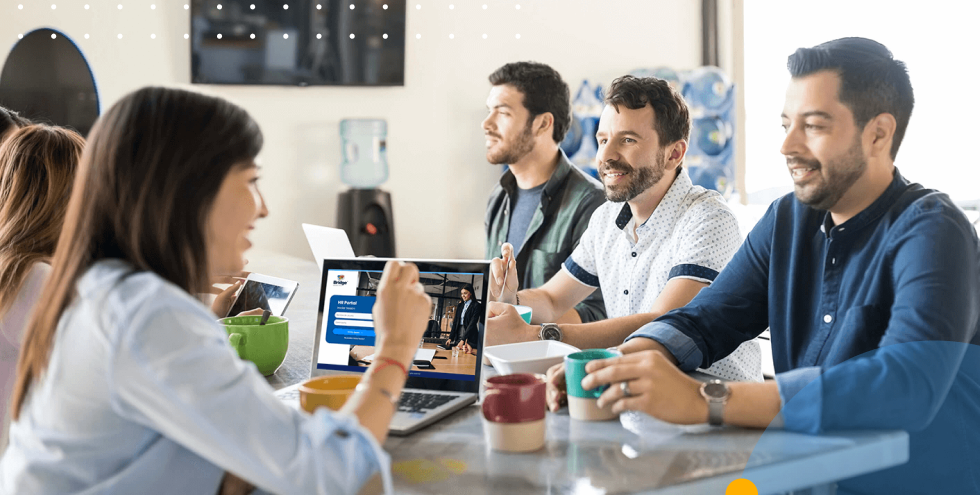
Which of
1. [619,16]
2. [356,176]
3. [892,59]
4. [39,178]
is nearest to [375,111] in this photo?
[356,176]

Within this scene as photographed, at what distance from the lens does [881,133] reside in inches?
46.0

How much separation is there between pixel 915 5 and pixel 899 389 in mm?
3605

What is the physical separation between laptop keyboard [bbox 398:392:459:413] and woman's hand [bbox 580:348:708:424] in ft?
0.72

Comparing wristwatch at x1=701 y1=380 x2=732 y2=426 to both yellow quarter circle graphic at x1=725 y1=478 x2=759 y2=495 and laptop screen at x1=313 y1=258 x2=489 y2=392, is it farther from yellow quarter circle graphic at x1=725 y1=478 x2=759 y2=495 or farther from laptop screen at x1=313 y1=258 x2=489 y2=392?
laptop screen at x1=313 y1=258 x2=489 y2=392

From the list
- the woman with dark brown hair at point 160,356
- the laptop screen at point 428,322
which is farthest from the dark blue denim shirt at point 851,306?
the woman with dark brown hair at point 160,356

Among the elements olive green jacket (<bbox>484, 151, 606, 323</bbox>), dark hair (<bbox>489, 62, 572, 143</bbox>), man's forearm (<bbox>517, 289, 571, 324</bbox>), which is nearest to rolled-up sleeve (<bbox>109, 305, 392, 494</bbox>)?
man's forearm (<bbox>517, 289, 571, 324</bbox>)

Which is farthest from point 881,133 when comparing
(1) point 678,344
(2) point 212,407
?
(2) point 212,407

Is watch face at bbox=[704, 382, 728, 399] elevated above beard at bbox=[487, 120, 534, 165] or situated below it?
below

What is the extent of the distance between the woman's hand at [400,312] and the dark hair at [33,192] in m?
0.69

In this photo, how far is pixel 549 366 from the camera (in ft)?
3.89

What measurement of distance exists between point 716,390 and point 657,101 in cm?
110

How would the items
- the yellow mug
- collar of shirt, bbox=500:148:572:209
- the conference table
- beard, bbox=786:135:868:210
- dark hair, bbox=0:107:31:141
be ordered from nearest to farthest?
the conference table < the yellow mug < beard, bbox=786:135:868:210 < dark hair, bbox=0:107:31:141 < collar of shirt, bbox=500:148:572:209

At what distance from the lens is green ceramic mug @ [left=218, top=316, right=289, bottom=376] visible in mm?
1328

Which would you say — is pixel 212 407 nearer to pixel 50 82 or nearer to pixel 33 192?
pixel 33 192
